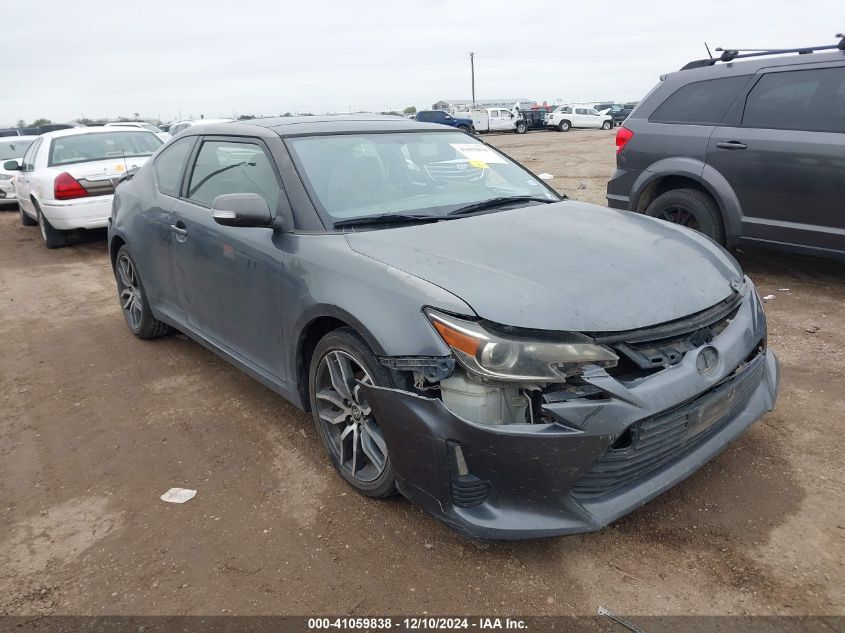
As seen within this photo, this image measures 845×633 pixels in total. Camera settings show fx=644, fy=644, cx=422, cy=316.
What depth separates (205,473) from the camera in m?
3.15

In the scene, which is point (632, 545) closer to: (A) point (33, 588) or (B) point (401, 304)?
(B) point (401, 304)

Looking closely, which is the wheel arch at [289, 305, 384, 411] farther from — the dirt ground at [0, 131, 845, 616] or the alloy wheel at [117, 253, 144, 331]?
the alloy wheel at [117, 253, 144, 331]

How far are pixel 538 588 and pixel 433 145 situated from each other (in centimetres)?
242

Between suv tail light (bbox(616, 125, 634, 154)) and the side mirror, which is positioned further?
suv tail light (bbox(616, 125, 634, 154))

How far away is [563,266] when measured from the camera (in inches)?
100

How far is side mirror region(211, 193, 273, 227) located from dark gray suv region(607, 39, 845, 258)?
164 inches

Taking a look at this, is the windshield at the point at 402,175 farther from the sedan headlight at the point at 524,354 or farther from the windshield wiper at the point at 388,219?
the sedan headlight at the point at 524,354

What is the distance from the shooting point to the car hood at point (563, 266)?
2.29 metres

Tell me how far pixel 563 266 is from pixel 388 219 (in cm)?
89

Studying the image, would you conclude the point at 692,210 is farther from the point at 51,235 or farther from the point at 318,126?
the point at 51,235

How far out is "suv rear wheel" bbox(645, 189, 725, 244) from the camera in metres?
5.56

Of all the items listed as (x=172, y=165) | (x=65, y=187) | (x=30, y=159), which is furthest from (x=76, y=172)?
Result: (x=172, y=165)

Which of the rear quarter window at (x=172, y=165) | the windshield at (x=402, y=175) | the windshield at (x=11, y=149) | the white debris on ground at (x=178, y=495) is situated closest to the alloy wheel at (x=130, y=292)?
the rear quarter window at (x=172, y=165)

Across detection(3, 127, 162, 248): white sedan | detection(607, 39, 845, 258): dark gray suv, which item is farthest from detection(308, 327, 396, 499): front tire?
detection(3, 127, 162, 248): white sedan
